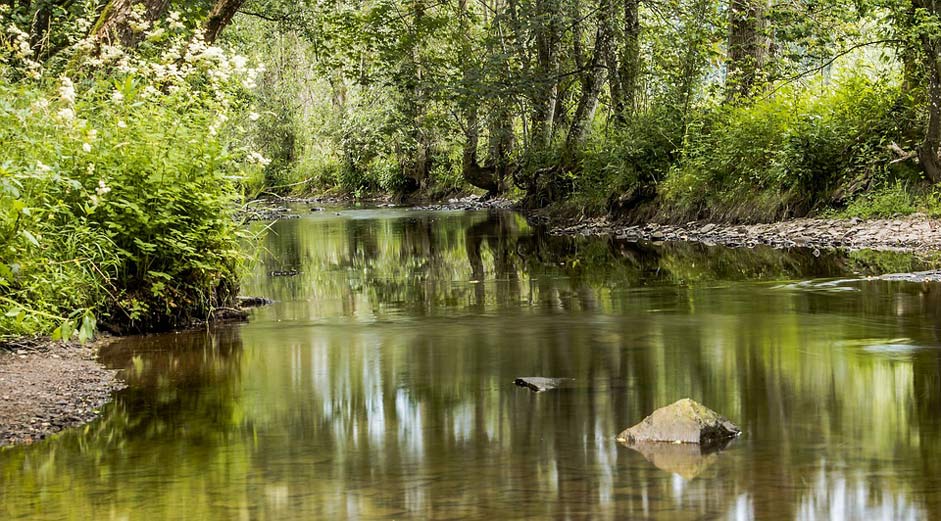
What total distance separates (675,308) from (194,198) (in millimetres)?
5013

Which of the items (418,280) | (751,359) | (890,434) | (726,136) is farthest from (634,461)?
(726,136)

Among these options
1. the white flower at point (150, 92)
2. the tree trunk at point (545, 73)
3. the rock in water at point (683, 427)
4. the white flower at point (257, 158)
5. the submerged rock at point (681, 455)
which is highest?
the tree trunk at point (545, 73)

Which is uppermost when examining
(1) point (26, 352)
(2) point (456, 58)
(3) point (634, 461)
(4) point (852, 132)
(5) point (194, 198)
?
(2) point (456, 58)

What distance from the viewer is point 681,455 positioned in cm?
549

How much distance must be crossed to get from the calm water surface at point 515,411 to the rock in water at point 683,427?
0.14 metres

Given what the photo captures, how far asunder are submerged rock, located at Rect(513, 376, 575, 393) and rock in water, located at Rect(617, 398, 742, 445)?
1309 millimetres

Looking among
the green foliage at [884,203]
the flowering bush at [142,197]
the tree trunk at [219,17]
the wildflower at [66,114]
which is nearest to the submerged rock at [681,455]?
the wildflower at [66,114]

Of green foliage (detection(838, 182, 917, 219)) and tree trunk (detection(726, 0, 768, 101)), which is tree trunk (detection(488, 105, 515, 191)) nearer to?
tree trunk (detection(726, 0, 768, 101))

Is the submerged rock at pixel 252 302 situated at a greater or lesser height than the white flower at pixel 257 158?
lesser

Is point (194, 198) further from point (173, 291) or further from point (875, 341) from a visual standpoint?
point (875, 341)

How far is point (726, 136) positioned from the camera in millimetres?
21656

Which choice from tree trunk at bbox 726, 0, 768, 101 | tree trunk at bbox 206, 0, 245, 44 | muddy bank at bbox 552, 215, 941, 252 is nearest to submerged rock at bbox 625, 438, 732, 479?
muddy bank at bbox 552, 215, 941, 252

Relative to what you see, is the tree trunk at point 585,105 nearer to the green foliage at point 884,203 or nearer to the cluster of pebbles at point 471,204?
the cluster of pebbles at point 471,204

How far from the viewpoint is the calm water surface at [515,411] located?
489 centimetres
